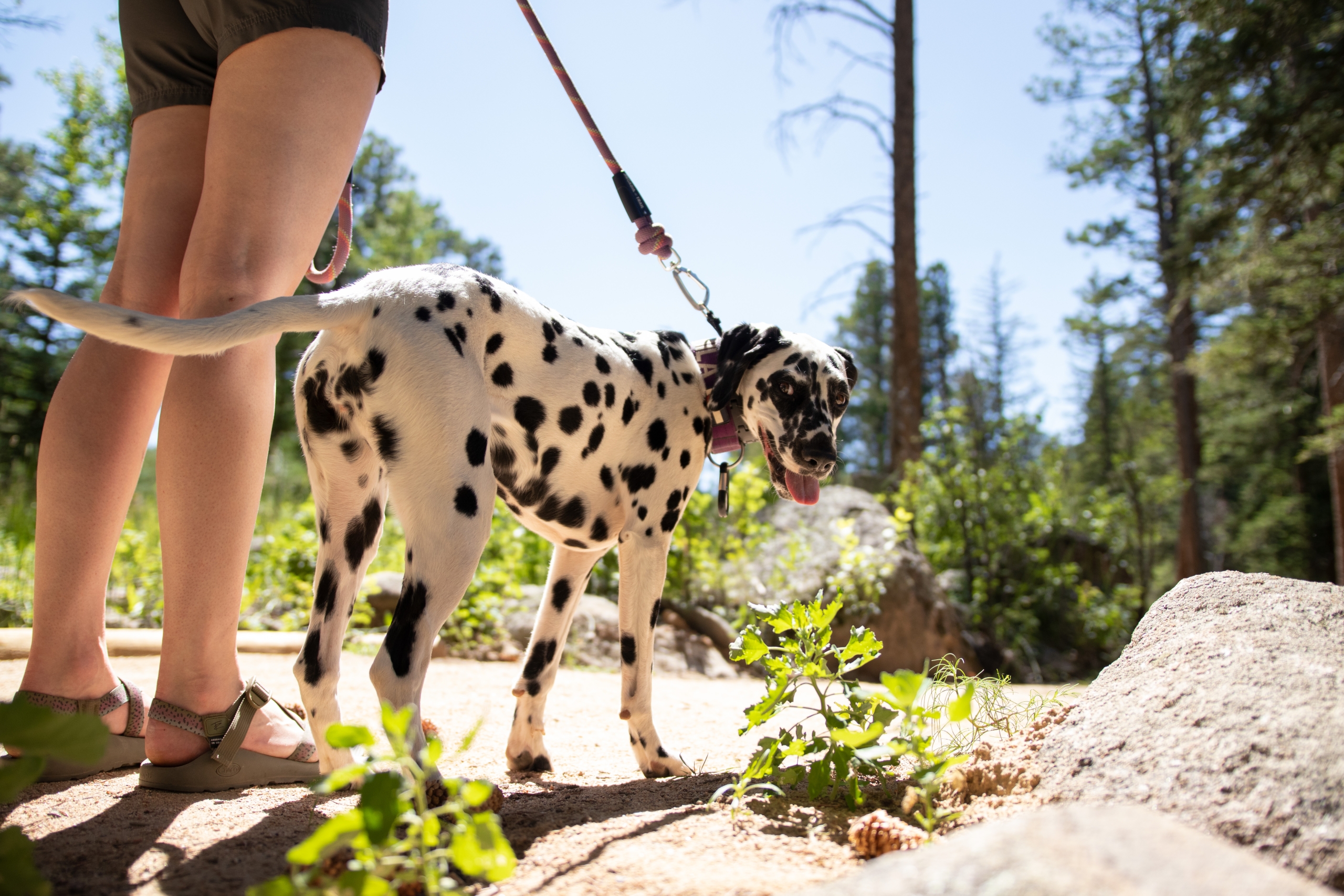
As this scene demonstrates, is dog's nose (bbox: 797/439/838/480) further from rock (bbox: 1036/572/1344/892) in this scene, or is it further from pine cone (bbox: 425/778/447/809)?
pine cone (bbox: 425/778/447/809)

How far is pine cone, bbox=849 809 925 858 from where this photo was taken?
170 centimetres

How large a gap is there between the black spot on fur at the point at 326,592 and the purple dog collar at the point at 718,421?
1626 mm

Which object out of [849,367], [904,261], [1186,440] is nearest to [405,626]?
[849,367]

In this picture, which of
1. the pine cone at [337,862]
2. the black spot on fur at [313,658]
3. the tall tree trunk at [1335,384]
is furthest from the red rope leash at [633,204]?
the tall tree trunk at [1335,384]

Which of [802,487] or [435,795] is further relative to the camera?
[802,487]

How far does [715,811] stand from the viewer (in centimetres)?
208

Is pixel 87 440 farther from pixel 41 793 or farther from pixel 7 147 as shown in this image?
pixel 7 147

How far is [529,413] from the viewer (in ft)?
8.59

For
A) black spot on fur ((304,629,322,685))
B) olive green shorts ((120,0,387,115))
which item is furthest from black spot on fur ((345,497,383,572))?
olive green shorts ((120,0,387,115))

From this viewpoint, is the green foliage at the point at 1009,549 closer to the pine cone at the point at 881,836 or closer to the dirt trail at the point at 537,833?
the dirt trail at the point at 537,833

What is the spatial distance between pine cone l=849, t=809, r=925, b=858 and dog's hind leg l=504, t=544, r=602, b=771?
1.46 metres

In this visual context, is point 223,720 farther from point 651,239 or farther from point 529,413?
point 651,239

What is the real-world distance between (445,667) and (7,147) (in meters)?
23.7

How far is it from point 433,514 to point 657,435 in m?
1.16
